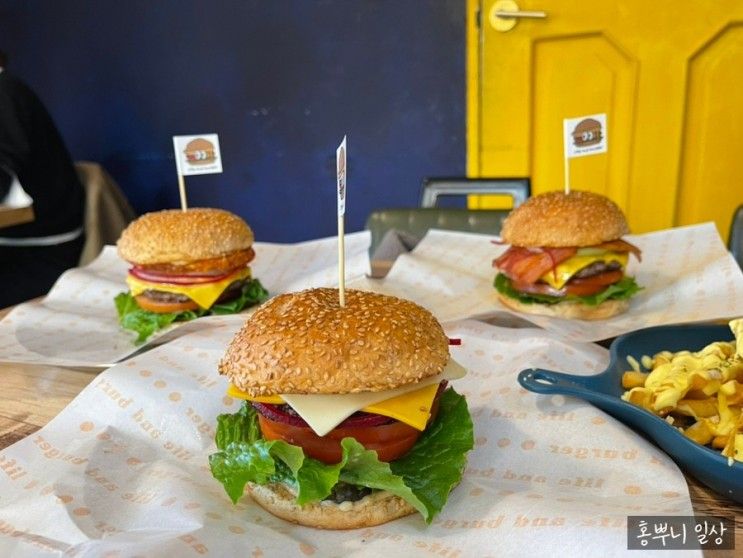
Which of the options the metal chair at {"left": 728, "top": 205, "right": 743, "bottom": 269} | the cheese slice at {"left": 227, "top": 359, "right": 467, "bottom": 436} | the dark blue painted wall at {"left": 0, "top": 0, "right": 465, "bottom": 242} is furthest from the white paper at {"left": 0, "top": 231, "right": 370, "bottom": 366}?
the dark blue painted wall at {"left": 0, "top": 0, "right": 465, "bottom": 242}

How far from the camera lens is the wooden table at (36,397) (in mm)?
1544

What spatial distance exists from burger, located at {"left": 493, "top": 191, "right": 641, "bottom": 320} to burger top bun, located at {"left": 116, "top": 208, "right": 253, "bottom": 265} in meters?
1.08

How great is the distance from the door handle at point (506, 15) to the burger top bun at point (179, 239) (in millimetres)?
2384

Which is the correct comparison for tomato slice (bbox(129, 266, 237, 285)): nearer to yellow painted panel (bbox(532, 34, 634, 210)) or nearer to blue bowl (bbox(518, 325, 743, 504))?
blue bowl (bbox(518, 325, 743, 504))

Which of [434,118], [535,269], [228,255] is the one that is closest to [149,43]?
[434,118]

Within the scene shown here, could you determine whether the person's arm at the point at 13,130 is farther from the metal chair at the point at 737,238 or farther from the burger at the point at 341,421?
the metal chair at the point at 737,238

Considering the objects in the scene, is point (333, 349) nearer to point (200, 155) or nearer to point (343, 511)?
point (343, 511)

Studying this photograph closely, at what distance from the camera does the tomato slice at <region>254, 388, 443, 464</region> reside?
1.27 metres

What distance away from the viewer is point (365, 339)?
1271 mm

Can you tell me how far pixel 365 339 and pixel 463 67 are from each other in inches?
139

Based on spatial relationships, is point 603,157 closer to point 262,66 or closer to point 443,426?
point 262,66

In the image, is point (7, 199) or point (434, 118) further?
point (434, 118)

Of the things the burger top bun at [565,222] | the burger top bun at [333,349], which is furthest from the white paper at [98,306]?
the burger top bun at [333,349]

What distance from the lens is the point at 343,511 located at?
124 cm
